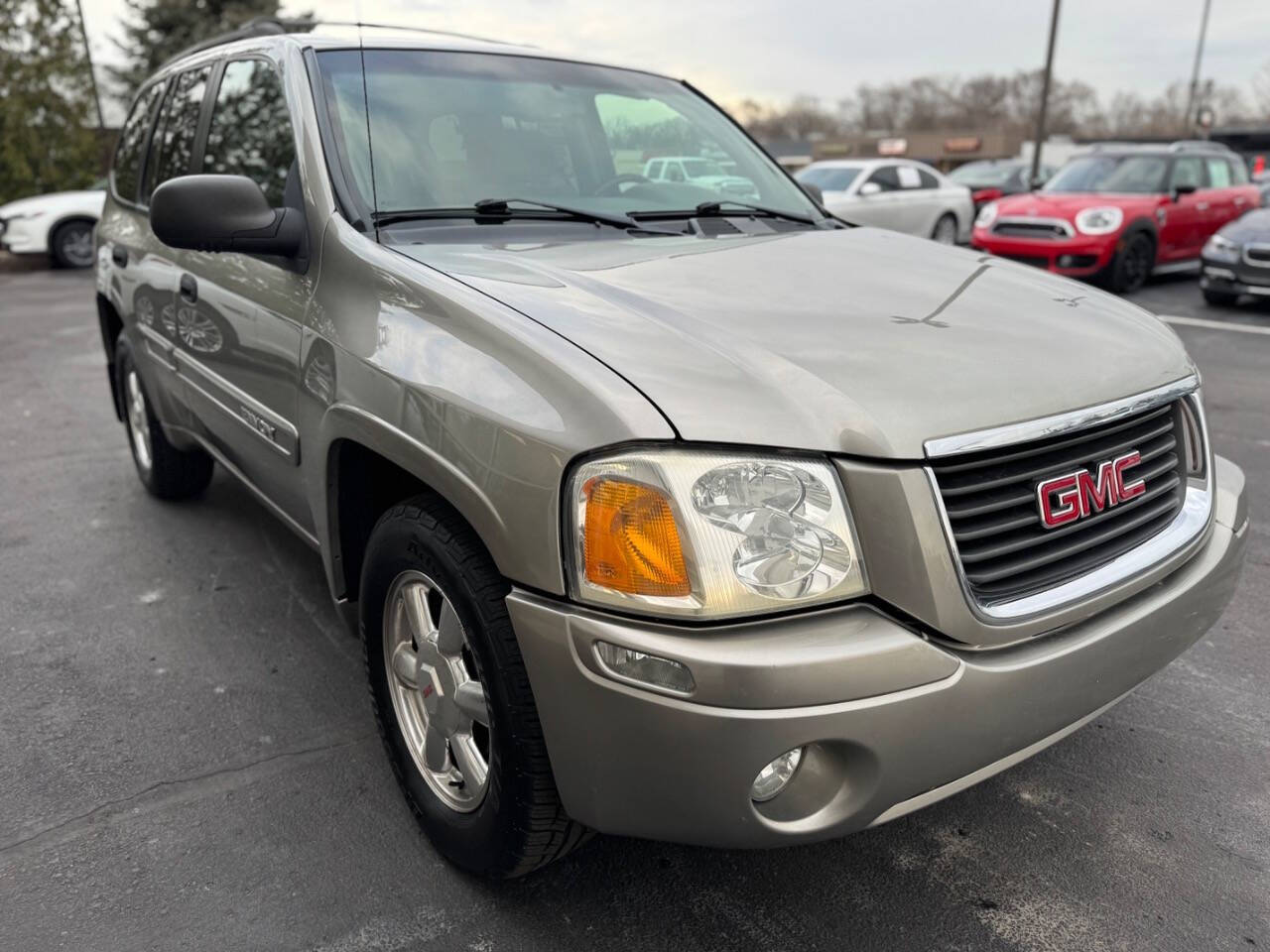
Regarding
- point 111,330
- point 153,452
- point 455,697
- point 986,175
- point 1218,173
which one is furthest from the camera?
point 986,175

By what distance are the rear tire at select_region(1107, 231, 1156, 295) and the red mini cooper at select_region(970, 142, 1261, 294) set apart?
11mm

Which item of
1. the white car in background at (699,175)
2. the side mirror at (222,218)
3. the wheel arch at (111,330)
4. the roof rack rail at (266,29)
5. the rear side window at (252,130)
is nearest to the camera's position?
the side mirror at (222,218)

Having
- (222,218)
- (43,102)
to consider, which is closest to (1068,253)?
(222,218)

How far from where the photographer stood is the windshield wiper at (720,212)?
114 inches

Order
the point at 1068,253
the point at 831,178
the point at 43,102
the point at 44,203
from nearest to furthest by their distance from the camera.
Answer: the point at 1068,253, the point at 831,178, the point at 44,203, the point at 43,102

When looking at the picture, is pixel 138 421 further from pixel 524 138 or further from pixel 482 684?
pixel 482 684

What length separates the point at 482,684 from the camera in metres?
1.93

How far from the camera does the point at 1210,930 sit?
2.03 meters

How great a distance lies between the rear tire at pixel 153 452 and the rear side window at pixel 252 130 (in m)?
1.28

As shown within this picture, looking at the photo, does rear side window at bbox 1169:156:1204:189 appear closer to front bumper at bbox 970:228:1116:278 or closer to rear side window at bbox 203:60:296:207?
front bumper at bbox 970:228:1116:278

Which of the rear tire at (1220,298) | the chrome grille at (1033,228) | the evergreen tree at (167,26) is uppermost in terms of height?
the evergreen tree at (167,26)

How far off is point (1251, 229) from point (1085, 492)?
958cm

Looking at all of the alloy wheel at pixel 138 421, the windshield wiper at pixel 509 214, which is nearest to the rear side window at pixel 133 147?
the alloy wheel at pixel 138 421

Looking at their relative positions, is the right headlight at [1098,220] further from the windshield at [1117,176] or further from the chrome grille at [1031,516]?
the chrome grille at [1031,516]
